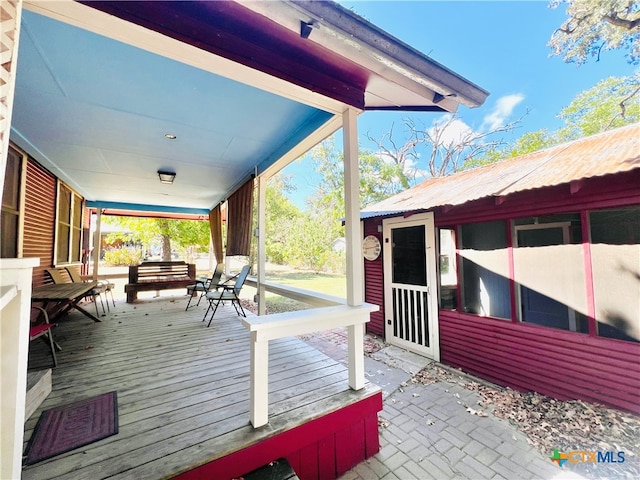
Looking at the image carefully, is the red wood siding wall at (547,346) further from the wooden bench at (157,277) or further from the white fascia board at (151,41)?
the wooden bench at (157,277)

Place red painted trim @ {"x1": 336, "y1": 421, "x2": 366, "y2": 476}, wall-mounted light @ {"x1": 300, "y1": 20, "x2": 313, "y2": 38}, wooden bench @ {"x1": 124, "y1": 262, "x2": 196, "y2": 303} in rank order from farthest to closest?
wooden bench @ {"x1": 124, "y1": 262, "x2": 196, "y2": 303} → red painted trim @ {"x1": 336, "y1": 421, "x2": 366, "y2": 476} → wall-mounted light @ {"x1": 300, "y1": 20, "x2": 313, "y2": 38}

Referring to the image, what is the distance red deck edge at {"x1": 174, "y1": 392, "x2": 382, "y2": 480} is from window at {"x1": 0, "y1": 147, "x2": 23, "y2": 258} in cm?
391

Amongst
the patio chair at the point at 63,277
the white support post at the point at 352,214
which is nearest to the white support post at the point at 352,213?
the white support post at the point at 352,214

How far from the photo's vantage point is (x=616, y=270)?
103 inches

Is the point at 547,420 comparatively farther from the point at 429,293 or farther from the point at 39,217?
the point at 39,217

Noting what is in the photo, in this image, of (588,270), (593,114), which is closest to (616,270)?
(588,270)

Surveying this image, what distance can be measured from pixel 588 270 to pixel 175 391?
13.8ft

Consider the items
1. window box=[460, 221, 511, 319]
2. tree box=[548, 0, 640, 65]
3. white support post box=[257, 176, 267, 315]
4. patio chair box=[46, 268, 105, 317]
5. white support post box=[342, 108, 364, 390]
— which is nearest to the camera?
white support post box=[342, 108, 364, 390]

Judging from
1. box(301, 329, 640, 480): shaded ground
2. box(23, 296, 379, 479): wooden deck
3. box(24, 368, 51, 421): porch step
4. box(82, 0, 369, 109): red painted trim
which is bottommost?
box(301, 329, 640, 480): shaded ground

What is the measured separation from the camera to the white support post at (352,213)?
2.15 metres

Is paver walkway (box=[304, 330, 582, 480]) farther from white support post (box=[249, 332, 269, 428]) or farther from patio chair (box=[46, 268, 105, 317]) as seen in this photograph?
patio chair (box=[46, 268, 105, 317])

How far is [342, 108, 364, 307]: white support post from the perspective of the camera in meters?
2.15

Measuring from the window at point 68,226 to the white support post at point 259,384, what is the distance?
557cm

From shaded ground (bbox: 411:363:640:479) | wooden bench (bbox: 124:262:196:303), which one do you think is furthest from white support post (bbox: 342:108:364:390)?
wooden bench (bbox: 124:262:196:303)
